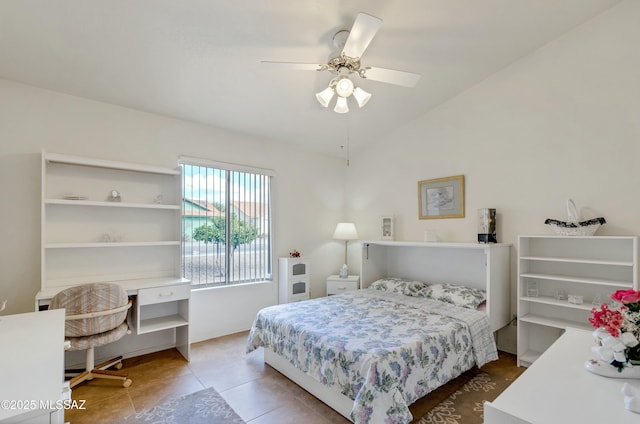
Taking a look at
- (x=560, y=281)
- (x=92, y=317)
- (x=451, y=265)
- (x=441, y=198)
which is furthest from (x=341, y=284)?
(x=92, y=317)

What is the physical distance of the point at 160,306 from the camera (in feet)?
10.7

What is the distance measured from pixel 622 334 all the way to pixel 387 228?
320cm

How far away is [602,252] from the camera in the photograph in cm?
278

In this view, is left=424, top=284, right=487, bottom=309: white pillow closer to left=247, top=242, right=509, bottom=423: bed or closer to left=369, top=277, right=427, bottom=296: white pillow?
left=247, top=242, right=509, bottom=423: bed

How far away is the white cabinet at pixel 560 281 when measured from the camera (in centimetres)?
270

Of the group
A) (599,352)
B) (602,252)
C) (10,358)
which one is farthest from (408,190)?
(10,358)

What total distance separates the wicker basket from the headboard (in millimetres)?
525

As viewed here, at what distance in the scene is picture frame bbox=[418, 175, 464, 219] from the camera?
12.2 feet

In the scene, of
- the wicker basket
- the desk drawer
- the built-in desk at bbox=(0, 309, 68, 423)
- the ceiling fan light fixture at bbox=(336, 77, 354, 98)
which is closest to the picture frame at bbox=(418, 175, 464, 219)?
the wicker basket

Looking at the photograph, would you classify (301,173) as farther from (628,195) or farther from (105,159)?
(628,195)

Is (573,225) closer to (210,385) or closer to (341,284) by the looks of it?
(341,284)

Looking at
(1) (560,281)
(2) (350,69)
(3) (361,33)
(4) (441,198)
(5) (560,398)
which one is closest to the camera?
(5) (560,398)

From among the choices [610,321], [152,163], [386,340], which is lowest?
[386,340]

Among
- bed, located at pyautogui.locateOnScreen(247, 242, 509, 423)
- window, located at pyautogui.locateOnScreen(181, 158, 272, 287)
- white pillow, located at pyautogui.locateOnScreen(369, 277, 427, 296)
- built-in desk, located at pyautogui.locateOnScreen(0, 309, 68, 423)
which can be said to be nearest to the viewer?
built-in desk, located at pyautogui.locateOnScreen(0, 309, 68, 423)
